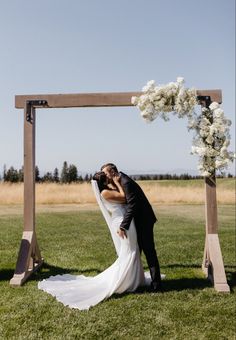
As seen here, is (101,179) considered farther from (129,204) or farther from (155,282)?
(155,282)

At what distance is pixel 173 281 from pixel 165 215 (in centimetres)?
1209

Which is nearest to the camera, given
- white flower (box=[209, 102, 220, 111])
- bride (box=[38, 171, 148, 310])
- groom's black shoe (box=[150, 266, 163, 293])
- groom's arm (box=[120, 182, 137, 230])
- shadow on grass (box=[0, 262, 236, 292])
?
bride (box=[38, 171, 148, 310])

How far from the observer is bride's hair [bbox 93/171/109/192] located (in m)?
7.61

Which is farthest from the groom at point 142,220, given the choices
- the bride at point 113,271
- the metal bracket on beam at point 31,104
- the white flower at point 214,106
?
the metal bracket on beam at point 31,104

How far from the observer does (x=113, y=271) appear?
24.5 feet

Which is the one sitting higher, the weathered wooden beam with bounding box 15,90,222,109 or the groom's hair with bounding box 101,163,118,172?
the weathered wooden beam with bounding box 15,90,222,109

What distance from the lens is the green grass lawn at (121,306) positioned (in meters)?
5.72

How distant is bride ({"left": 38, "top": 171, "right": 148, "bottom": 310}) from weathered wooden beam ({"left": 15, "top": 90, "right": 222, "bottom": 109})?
5.31ft

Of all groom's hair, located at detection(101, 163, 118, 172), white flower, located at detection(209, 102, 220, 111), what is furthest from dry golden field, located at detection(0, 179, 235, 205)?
white flower, located at detection(209, 102, 220, 111)

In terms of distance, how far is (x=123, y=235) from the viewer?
7.36 meters

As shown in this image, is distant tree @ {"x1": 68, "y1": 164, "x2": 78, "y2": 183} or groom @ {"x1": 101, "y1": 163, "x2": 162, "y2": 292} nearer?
groom @ {"x1": 101, "y1": 163, "x2": 162, "y2": 292}

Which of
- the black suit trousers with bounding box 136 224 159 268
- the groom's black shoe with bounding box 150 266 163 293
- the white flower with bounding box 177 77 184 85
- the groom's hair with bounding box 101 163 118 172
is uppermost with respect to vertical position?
the white flower with bounding box 177 77 184 85

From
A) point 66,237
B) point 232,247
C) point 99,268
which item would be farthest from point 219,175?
point 66,237

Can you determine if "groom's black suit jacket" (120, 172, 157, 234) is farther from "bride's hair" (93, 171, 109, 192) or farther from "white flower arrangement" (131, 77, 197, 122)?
"white flower arrangement" (131, 77, 197, 122)
